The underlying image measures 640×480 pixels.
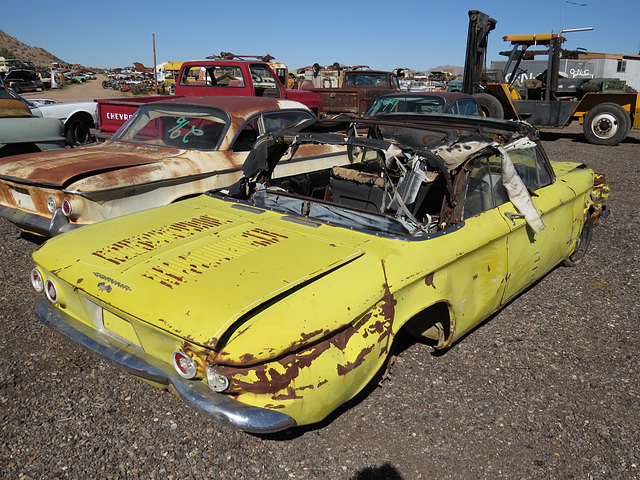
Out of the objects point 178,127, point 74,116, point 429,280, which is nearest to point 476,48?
point 74,116

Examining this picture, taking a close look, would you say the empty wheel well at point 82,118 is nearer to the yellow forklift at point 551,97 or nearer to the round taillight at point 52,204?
the round taillight at point 52,204

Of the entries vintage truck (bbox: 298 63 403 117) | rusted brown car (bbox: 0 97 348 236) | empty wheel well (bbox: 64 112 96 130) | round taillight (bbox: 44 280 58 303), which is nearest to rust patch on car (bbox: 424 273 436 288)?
rusted brown car (bbox: 0 97 348 236)

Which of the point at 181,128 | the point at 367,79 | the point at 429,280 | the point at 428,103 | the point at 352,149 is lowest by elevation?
the point at 429,280

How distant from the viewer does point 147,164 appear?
4574 mm

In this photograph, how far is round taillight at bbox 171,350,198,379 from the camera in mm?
2121

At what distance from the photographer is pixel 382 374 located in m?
2.71

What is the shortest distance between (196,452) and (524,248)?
238 centimetres

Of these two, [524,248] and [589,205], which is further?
[589,205]

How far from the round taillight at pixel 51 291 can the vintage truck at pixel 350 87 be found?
6.94 metres

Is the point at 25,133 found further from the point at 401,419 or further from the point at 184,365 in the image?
the point at 401,419

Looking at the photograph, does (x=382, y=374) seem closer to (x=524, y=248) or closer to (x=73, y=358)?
(x=524, y=248)

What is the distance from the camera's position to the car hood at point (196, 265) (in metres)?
2.13

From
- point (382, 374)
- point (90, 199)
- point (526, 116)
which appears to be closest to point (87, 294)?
point (382, 374)

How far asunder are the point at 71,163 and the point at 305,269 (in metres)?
3.03
